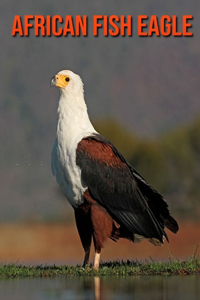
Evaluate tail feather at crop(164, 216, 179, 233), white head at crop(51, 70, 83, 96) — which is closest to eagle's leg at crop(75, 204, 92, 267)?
tail feather at crop(164, 216, 179, 233)

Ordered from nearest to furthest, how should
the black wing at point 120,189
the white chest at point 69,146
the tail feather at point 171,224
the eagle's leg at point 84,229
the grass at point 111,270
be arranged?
the grass at point 111,270
the white chest at point 69,146
the black wing at point 120,189
the eagle's leg at point 84,229
the tail feather at point 171,224

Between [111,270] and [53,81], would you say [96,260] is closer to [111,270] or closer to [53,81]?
[111,270]

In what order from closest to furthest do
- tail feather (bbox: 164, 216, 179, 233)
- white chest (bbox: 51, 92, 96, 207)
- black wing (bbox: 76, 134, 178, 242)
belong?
white chest (bbox: 51, 92, 96, 207) < black wing (bbox: 76, 134, 178, 242) < tail feather (bbox: 164, 216, 179, 233)

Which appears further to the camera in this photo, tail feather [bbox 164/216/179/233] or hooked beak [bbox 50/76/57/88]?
tail feather [bbox 164/216/179/233]

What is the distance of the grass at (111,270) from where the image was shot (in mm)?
12203

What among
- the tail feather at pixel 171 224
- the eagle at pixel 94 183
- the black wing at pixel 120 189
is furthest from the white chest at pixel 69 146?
the tail feather at pixel 171 224

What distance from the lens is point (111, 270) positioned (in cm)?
1234

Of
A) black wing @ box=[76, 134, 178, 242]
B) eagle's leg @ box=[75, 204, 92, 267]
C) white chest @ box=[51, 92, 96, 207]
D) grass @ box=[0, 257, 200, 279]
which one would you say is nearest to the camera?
grass @ box=[0, 257, 200, 279]

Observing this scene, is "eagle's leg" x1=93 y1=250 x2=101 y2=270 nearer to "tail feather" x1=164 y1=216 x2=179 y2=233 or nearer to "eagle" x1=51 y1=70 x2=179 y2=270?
"eagle" x1=51 y1=70 x2=179 y2=270

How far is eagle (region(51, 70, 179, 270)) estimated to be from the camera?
492 inches

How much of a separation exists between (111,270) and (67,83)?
3.46 m

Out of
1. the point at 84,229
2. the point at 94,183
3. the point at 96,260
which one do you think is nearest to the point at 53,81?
the point at 94,183

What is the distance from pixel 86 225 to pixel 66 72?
2.83m

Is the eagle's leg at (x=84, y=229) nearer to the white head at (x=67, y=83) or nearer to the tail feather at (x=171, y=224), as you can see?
the tail feather at (x=171, y=224)
